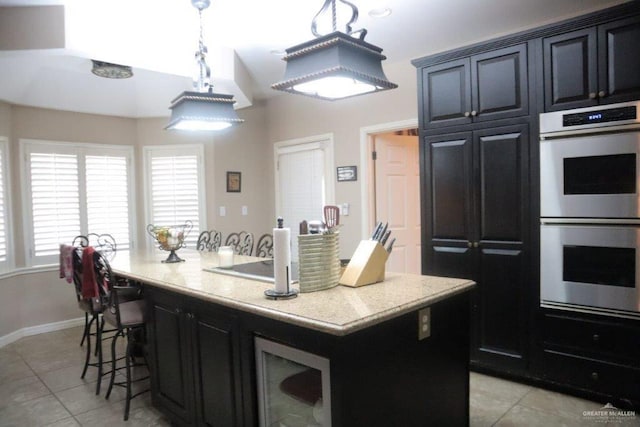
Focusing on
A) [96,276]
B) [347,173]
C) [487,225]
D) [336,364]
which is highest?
[347,173]

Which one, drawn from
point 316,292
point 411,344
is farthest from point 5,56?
point 411,344

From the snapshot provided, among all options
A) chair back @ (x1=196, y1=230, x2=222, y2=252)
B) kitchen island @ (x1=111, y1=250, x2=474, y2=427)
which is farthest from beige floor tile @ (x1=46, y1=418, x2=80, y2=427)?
chair back @ (x1=196, y1=230, x2=222, y2=252)

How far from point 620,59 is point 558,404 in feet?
6.91

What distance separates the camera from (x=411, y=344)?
1791 mm

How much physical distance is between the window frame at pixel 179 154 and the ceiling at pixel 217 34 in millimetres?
965

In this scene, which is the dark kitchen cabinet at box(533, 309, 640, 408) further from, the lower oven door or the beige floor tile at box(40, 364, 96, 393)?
the beige floor tile at box(40, 364, 96, 393)

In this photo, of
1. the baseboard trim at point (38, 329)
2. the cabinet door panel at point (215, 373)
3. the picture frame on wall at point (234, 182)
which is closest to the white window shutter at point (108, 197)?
the baseboard trim at point (38, 329)

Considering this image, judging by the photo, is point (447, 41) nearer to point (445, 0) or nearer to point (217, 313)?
point (445, 0)

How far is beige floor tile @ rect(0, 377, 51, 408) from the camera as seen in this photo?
2955 millimetres

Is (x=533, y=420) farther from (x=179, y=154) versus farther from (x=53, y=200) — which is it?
(x=53, y=200)

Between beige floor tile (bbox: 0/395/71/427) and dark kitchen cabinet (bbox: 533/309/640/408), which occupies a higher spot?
dark kitchen cabinet (bbox: 533/309/640/408)

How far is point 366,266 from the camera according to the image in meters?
2.07

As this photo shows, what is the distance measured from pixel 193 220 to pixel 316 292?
3587 millimetres

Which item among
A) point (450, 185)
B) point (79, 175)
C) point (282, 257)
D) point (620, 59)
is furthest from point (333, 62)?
point (79, 175)
